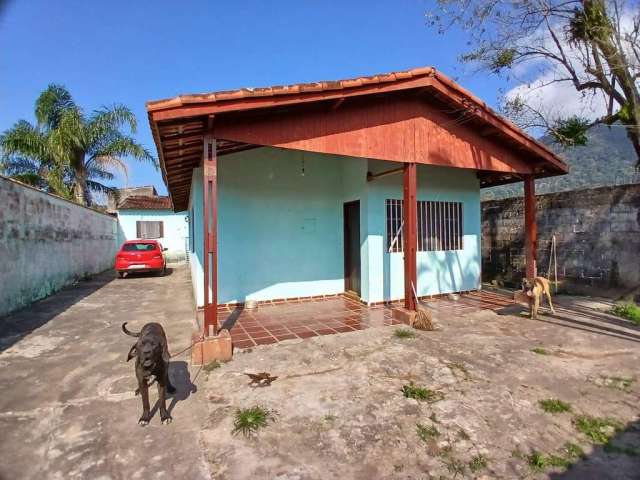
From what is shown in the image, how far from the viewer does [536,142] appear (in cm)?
644

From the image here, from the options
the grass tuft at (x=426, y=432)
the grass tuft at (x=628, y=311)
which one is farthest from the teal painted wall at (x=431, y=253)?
the grass tuft at (x=426, y=432)

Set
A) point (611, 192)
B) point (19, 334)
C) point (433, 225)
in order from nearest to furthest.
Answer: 1. point (19, 334)
2. point (611, 192)
3. point (433, 225)

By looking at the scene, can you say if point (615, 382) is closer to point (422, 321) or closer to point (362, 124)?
point (422, 321)

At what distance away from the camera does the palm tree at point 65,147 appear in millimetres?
14406

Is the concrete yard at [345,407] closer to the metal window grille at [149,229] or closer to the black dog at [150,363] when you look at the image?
the black dog at [150,363]

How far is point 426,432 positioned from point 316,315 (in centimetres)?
352

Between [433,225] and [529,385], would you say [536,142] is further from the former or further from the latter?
[529,385]

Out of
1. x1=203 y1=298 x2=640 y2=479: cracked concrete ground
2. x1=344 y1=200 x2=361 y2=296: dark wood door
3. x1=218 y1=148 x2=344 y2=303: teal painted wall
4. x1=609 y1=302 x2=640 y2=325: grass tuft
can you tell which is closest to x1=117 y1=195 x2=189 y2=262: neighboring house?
x1=218 y1=148 x2=344 y2=303: teal painted wall

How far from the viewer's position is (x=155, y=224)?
19406mm

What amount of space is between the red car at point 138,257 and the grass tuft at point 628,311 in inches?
504

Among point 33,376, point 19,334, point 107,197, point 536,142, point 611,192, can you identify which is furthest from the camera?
point 107,197

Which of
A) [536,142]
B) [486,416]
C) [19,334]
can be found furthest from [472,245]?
[19,334]

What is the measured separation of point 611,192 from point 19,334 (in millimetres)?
10999

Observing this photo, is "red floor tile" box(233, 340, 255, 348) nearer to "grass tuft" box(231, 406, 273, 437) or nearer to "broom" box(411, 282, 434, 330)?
"grass tuft" box(231, 406, 273, 437)
